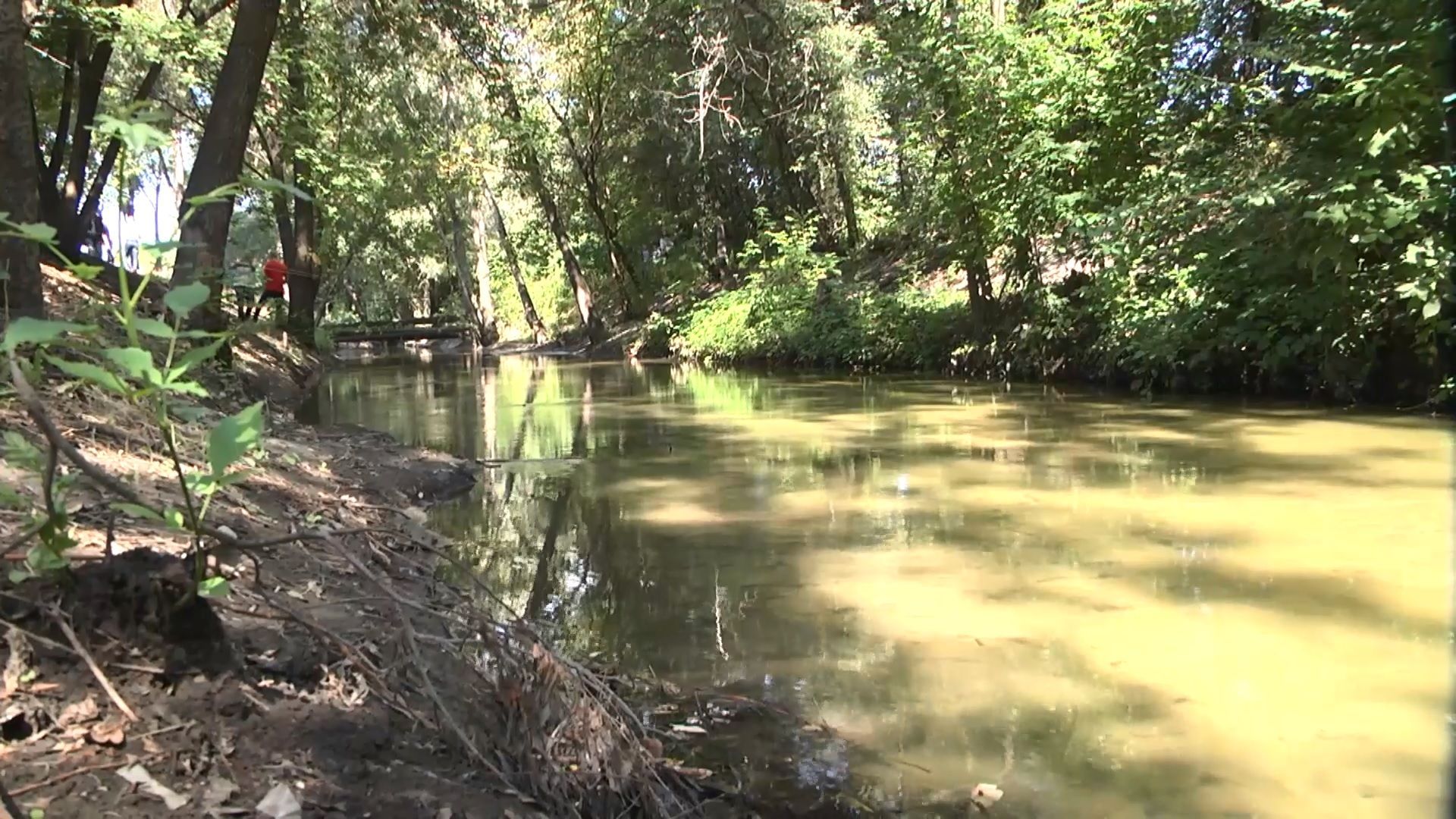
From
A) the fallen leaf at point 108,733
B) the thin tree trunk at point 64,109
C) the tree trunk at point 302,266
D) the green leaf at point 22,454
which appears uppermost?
the thin tree trunk at point 64,109

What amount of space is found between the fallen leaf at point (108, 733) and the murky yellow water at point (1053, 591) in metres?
2.04

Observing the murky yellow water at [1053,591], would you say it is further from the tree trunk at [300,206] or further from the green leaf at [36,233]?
the tree trunk at [300,206]

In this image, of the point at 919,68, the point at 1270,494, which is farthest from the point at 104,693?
the point at 919,68

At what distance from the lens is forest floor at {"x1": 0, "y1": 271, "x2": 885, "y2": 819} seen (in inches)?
79.4

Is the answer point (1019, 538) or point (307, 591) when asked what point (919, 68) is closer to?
point (1019, 538)

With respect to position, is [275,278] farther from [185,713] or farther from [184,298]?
[184,298]

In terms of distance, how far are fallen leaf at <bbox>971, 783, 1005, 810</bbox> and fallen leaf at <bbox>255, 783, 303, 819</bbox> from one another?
192 cm

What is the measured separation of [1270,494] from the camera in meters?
6.84

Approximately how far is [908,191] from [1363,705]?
2043 centimetres

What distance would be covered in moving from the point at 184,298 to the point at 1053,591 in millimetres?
4209

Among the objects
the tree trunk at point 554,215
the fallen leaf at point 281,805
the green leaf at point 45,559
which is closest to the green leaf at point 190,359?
the green leaf at point 45,559

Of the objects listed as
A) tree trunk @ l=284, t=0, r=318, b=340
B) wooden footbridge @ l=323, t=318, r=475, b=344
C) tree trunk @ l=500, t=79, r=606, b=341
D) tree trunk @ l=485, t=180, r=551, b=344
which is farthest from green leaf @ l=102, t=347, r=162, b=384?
wooden footbridge @ l=323, t=318, r=475, b=344

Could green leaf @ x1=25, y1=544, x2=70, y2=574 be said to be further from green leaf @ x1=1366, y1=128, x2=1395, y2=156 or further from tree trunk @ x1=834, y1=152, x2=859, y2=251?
tree trunk @ x1=834, y1=152, x2=859, y2=251

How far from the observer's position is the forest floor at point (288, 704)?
202 centimetres
